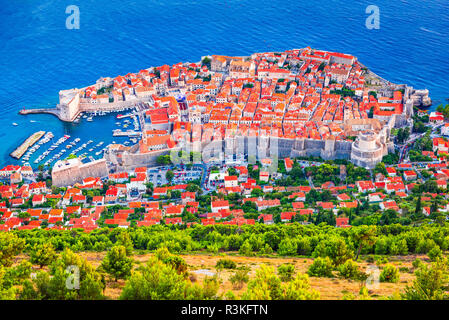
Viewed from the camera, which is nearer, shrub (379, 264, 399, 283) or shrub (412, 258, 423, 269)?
shrub (379, 264, 399, 283)

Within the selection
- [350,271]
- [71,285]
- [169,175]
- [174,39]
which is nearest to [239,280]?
[350,271]

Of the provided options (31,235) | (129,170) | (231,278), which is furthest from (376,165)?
(31,235)

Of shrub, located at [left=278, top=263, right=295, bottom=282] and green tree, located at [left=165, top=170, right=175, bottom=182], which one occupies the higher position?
green tree, located at [left=165, top=170, right=175, bottom=182]

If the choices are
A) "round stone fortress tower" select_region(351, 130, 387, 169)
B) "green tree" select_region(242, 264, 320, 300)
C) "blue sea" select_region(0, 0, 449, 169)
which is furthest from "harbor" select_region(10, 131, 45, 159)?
"green tree" select_region(242, 264, 320, 300)

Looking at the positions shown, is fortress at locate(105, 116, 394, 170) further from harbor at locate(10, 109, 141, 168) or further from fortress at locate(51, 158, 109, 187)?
harbor at locate(10, 109, 141, 168)

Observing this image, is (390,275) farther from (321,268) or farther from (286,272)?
(286,272)

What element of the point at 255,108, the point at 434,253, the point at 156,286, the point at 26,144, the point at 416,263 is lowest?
the point at 416,263
